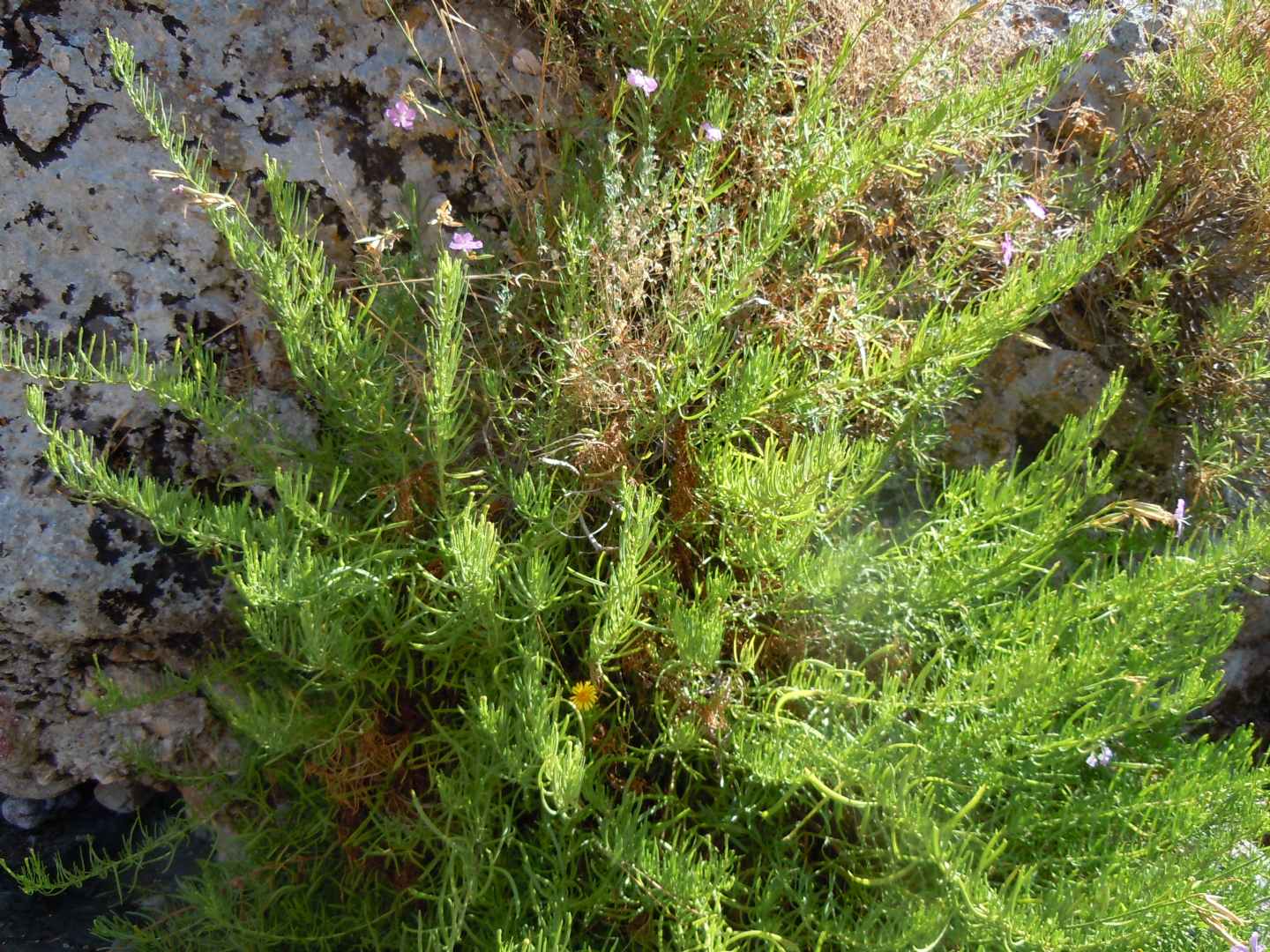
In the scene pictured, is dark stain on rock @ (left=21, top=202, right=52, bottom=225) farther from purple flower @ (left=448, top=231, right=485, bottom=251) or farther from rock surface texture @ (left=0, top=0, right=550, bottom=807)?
purple flower @ (left=448, top=231, right=485, bottom=251)

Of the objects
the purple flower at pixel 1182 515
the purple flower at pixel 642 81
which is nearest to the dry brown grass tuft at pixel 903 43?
the purple flower at pixel 642 81

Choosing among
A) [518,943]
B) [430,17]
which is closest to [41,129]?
[430,17]

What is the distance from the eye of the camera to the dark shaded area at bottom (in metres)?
2.17

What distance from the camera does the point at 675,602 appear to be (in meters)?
1.88

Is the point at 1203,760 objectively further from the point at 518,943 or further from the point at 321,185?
the point at 321,185

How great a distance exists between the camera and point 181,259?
2055 mm

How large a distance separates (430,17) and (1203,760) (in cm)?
199

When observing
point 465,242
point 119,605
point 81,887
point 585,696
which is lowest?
point 81,887

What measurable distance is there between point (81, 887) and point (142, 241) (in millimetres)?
1317

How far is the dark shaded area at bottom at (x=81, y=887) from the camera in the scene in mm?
2168

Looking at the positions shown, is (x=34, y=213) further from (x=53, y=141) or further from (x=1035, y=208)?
(x=1035, y=208)

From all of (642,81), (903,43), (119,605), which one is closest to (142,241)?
(119,605)

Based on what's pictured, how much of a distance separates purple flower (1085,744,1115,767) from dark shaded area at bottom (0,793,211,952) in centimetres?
165

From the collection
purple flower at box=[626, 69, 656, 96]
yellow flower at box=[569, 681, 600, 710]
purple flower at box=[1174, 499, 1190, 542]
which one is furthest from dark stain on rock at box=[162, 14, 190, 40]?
purple flower at box=[1174, 499, 1190, 542]
